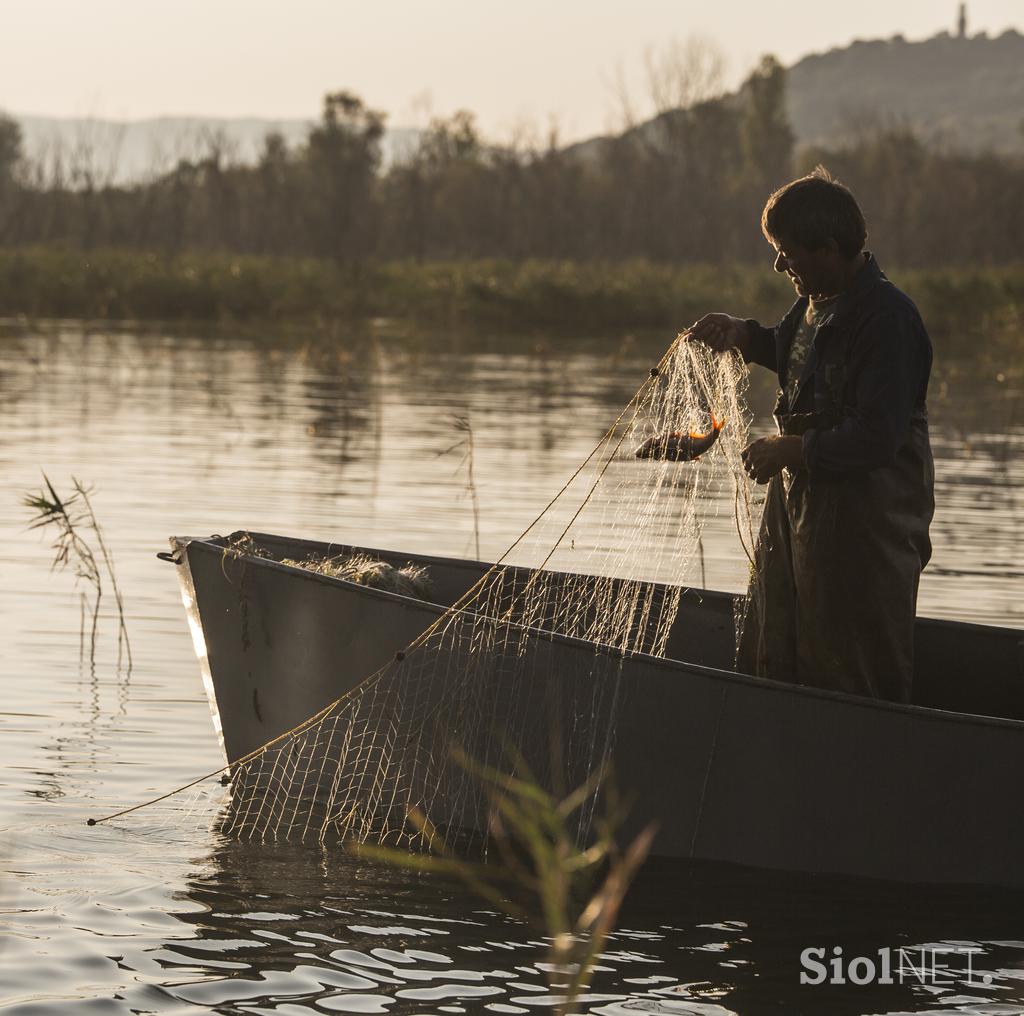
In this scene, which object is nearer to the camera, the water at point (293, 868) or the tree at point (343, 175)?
the water at point (293, 868)

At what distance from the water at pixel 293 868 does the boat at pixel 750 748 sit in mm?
117

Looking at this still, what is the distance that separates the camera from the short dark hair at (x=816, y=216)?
16.5 feet

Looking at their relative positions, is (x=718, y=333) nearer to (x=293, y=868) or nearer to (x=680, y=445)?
(x=680, y=445)

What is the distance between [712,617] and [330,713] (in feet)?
5.16

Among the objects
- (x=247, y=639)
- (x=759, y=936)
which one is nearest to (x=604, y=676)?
(x=759, y=936)

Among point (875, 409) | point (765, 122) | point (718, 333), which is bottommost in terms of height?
point (875, 409)

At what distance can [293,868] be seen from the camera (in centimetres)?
564

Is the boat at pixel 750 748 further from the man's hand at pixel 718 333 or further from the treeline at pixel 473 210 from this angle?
the treeline at pixel 473 210

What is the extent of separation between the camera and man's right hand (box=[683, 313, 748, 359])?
5.56 m

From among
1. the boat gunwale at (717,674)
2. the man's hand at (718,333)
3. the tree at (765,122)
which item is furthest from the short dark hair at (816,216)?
the tree at (765,122)

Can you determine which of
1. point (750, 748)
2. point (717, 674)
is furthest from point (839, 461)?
point (750, 748)

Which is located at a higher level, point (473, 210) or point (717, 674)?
point (473, 210)

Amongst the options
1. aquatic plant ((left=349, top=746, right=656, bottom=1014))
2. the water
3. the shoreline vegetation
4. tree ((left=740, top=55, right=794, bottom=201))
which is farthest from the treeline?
tree ((left=740, top=55, right=794, bottom=201))

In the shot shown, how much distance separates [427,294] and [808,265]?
3369cm
